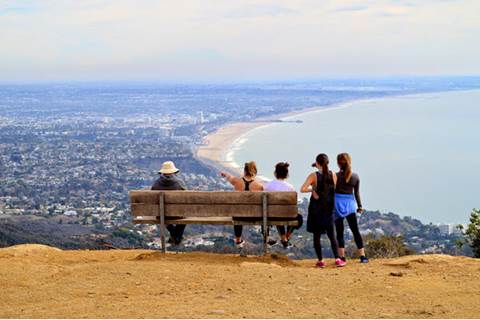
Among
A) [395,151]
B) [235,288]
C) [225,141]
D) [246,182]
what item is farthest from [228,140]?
[235,288]

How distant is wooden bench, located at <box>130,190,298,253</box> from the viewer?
29.2 ft

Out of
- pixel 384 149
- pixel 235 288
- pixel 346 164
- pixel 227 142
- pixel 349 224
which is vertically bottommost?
pixel 384 149

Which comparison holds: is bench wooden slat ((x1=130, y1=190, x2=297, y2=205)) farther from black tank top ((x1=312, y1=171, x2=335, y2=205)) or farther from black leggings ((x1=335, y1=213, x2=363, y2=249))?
black leggings ((x1=335, y1=213, x2=363, y2=249))

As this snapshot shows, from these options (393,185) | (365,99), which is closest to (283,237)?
(393,185)

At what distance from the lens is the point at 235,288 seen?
7195mm

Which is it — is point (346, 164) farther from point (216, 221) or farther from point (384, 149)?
point (384, 149)

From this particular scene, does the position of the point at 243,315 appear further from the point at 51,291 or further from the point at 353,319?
the point at 51,291

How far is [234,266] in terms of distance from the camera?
327 inches

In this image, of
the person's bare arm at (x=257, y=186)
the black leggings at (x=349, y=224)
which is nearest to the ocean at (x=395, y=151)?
the black leggings at (x=349, y=224)

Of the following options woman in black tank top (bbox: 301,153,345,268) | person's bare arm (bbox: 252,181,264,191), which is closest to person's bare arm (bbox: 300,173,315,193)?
woman in black tank top (bbox: 301,153,345,268)

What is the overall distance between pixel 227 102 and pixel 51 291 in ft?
454

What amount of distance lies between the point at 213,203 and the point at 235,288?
1996mm

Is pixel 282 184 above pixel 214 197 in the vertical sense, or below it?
above

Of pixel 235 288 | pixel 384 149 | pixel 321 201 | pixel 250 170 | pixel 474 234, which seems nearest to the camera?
pixel 235 288
